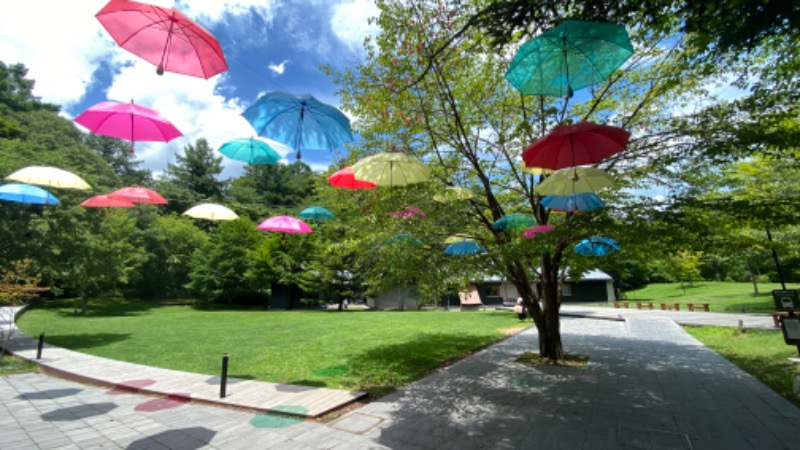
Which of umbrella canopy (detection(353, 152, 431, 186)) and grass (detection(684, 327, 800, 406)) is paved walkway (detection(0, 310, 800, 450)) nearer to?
grass (detection(684, 327, 800, 406))

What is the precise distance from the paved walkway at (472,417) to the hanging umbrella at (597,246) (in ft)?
8.53

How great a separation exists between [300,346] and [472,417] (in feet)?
22.9

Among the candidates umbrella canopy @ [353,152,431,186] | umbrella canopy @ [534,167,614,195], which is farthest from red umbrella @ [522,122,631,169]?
umbrella canopy @ [353,152,431,186]

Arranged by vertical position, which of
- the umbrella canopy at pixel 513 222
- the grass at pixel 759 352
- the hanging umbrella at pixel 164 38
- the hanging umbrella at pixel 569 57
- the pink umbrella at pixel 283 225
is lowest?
the grass at pixel 759 352

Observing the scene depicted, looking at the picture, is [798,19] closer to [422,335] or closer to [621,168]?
[621,168]

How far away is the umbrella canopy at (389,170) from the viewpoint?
603 centimetres

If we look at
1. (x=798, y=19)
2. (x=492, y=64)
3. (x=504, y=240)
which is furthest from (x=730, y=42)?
(x=504, y=240)

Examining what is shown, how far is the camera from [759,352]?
387 inches

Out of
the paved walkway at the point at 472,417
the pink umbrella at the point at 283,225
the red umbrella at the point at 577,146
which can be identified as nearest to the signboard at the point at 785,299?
the paved walkway at the point at 472,417

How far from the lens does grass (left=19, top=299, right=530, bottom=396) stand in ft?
25.8

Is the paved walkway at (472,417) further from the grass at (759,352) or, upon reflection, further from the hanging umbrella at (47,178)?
the hanging umbrella at (47,178)

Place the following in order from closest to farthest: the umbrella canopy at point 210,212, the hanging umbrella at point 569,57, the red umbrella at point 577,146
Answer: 1. the hanging umbrella at point 569,57
2. the red umbrella at point 577,146
3. the umbrella canopy at point 210,212

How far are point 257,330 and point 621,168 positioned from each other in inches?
542

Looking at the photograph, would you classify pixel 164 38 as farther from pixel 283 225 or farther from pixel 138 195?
pixel 283 225
